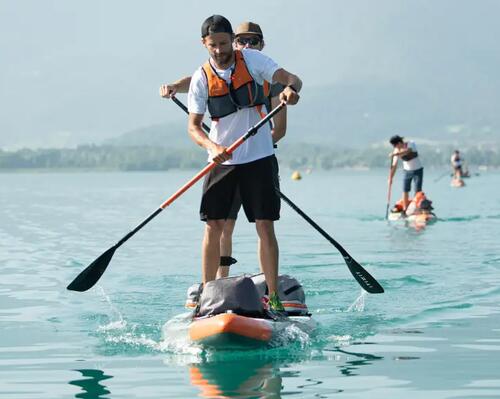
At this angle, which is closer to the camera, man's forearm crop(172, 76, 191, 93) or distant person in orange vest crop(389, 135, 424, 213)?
man's forearm crop(172, 76, 191, 93)

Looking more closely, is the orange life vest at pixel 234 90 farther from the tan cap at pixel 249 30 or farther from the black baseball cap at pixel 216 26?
the tan cap at pixel 249 30

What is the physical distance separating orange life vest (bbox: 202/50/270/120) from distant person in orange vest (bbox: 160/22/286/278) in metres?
0.79

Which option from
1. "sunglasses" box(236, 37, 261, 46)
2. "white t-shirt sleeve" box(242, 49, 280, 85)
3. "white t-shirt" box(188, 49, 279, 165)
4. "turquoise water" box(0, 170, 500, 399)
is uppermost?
"sunglasses" box(236, 37, 261, 46)

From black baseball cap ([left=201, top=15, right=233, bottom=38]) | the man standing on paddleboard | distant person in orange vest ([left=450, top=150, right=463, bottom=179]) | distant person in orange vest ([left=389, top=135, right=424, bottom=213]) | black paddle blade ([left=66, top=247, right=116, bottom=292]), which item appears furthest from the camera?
distant person in orange vest ([left=450, top=150, right=463, bottom=179])

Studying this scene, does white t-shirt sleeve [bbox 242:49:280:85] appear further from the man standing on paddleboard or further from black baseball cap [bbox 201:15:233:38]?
black baseball cap [bbox 201:15:233:38]

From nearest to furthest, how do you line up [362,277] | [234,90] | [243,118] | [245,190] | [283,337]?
[283,337]
[234,90]
[243,118]
[245,190]
[362,277]

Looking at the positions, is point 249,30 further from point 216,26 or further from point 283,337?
point 283,337

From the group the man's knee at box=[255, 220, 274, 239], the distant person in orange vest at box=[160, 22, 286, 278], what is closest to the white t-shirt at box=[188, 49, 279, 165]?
the man's knee at box=[255, 220, 274, 239]

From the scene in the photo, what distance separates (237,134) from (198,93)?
520 mm

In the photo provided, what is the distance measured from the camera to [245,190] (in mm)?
11133

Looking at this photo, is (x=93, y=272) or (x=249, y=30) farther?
(x=249, y=30)

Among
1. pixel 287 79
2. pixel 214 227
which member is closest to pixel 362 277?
pixel 214 227

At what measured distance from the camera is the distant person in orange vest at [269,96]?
1197 centimetres

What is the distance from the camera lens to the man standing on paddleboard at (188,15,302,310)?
10812 mm
